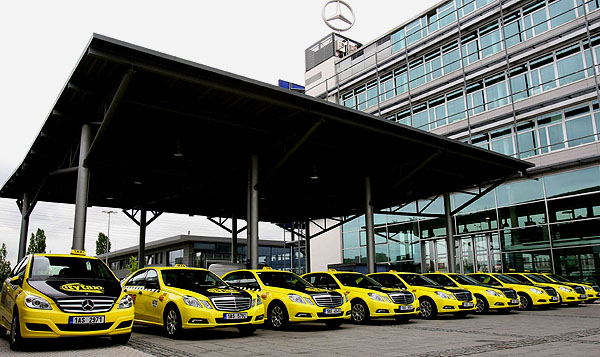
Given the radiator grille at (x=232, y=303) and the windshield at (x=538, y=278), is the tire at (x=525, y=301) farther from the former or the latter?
the radiator grille at (x=232, y=303)

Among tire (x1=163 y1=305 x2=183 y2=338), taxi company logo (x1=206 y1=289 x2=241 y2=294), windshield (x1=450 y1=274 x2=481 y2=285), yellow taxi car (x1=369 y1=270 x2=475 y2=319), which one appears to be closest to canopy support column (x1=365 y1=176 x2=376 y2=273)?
windshield (x1=450 y1=274 x2=481 y2=285)

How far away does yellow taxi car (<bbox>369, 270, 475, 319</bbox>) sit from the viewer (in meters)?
15.3

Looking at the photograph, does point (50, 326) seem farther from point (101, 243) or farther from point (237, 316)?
point (101, 243)

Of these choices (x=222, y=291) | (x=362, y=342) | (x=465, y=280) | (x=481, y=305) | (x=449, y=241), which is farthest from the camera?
(x=449, y=241)

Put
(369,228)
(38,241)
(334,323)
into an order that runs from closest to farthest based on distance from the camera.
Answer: (334,323)
(369,228)
(38,241)

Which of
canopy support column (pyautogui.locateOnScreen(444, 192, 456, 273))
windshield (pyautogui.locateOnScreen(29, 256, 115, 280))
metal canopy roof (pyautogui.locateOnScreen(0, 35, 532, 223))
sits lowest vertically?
windshield (pyautogui.locateOnScreen(29, 256, 115, 280))

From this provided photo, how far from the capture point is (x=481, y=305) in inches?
669

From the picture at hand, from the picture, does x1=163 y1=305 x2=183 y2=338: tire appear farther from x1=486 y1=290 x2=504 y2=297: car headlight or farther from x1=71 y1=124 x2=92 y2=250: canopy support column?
x1=486 y1=290 x2=504 y2=297: car headlight

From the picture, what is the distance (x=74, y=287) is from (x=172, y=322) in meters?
2.23

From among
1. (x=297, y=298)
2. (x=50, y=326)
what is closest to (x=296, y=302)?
(x=297, y=298)

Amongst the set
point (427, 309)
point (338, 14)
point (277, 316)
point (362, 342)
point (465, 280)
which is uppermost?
point (338, 14)

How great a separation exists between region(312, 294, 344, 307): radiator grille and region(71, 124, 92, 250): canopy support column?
7784mm

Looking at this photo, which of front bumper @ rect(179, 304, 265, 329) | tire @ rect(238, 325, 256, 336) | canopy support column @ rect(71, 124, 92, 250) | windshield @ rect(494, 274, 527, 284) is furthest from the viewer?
windshield @ rect(494, 274, 527, 284)

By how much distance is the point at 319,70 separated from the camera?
4288 centimetres
